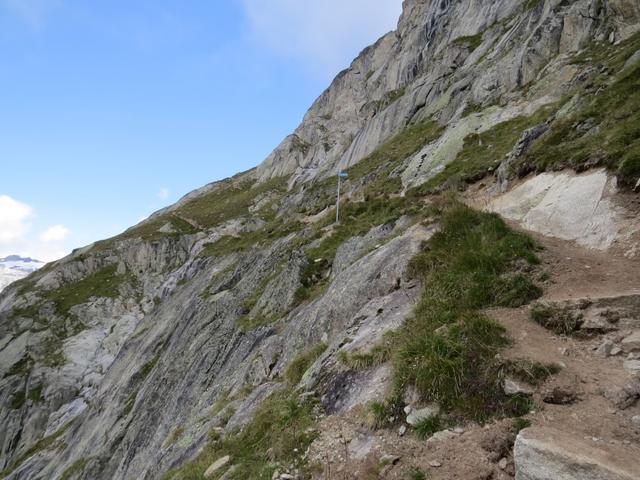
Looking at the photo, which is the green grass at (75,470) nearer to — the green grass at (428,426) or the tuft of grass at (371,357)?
the tuft of grass at (371,357)

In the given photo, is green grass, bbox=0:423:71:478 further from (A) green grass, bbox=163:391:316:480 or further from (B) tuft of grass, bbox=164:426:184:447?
(A) green grass, bbox=163:391:316:480

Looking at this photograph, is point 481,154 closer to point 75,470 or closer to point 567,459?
point 567,459

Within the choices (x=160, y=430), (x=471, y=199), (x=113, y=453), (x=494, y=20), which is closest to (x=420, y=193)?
(x=471, y=199)

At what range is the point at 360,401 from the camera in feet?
27.9

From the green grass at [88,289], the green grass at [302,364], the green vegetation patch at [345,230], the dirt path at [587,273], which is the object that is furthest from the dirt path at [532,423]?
the green grass at [88,289]

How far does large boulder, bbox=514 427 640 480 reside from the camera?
4.72m

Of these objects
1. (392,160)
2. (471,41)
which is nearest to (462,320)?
(392,160)

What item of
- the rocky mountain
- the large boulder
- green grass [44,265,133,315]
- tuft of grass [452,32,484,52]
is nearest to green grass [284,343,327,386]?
the rocky mountain

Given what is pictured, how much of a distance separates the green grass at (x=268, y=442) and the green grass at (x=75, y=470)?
70.9 ft

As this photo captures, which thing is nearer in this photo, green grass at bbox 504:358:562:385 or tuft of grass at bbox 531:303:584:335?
green grass at bbox 504:358:562:385

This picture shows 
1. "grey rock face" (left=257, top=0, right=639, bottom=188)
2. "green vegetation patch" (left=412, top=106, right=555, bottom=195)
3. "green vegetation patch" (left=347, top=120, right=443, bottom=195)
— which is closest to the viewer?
"green vegetation patch" (left=412, top=106, right=555, bottom=195)

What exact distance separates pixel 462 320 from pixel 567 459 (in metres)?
3.69

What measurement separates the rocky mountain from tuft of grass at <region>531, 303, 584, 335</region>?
4 cm

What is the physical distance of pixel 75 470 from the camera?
27125 millimetres
